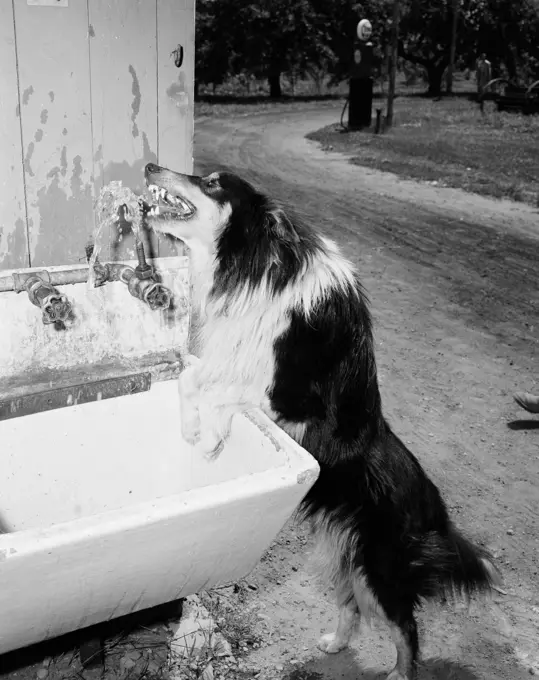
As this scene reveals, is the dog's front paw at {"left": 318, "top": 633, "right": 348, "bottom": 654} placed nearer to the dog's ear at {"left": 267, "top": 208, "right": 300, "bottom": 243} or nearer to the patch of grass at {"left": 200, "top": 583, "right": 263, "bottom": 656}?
the patch of grass at {"left": 200, "top": 583, "right": 263, "bottom": 656}

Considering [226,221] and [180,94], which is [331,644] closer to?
[226,221]

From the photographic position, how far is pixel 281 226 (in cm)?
256

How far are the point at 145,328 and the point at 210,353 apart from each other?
560 mm

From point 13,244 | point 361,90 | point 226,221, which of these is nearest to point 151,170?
point 226,221

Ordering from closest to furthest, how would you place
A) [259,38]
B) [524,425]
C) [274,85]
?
[524,425]
[259,38]
[274,85]

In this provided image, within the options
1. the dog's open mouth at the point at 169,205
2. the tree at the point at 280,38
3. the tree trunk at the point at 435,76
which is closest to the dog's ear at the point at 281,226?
the dog's open mouth at the point at 169,205

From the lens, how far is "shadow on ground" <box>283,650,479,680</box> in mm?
2672

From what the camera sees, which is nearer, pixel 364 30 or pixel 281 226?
pixel 281 226

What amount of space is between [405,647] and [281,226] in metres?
1.52

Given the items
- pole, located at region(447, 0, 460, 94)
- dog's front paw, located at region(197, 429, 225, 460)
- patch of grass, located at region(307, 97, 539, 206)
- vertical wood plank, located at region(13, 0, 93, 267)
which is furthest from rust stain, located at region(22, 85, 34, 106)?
pole, located at region(447, 0, 460, 94)

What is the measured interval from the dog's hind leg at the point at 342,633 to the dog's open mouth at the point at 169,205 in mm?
1570

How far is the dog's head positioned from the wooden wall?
440 millimetres

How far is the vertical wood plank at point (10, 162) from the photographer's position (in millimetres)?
2660

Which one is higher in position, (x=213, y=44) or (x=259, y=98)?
(x=213, y=44)
